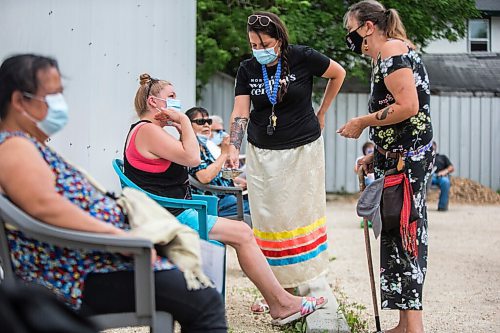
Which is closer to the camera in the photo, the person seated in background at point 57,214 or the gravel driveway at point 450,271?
the person seated in background at point 57,214

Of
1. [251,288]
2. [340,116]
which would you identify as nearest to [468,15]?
[340,116]

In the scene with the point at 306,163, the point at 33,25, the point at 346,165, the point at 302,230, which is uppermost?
the point at 33,25

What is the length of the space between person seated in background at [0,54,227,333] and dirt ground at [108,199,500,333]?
216 cm

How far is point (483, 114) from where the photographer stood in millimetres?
20641

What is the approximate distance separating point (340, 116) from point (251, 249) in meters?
15.3

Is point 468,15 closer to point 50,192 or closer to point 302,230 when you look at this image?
point 302,230

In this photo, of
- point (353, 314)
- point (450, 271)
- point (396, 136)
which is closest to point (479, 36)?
point (450, 271)

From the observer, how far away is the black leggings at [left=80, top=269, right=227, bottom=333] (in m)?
3.18

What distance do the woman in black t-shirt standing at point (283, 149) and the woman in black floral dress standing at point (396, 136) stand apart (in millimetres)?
735

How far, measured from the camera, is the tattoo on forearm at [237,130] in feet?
19.1

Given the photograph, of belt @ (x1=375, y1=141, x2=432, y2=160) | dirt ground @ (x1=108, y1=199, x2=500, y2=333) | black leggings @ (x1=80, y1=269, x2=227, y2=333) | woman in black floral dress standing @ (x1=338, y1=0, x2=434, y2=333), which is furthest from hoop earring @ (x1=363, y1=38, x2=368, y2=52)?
black leggings @ (x1=80, y1=269, x2=227, y2=333)

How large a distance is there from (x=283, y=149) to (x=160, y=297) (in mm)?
2624

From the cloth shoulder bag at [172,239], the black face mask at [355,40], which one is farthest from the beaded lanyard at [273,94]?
the cloth shoulder bag at [172,239]

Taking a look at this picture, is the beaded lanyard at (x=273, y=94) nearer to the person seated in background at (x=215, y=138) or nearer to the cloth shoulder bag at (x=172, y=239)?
the person seated in background at (x=215, y=138)
